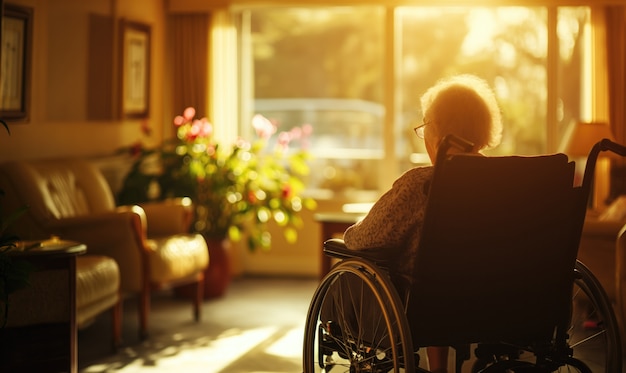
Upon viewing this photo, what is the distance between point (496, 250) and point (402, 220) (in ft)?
0.97

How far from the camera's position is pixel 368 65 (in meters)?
6.64

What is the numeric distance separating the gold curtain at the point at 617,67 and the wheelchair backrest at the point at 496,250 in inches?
137

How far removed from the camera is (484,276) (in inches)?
106

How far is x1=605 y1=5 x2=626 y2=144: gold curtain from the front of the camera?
19.8ft

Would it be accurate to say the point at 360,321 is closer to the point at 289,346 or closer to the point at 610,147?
the point at 610,147

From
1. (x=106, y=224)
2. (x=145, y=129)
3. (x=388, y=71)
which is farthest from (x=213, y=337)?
(x=388, y=71)

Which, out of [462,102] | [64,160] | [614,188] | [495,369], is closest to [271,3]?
[64,160]

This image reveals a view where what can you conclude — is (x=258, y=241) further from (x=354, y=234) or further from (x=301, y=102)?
(x=354, y=234)

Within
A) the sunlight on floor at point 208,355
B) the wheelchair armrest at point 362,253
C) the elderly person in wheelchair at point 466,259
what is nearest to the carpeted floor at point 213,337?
the sunlight on floor at point 208,355

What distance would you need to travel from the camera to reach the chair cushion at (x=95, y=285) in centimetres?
385

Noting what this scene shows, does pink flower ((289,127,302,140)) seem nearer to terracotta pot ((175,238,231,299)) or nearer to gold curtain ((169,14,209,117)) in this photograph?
gold curtain ((169,14,209,117))

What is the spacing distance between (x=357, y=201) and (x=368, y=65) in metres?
1.00

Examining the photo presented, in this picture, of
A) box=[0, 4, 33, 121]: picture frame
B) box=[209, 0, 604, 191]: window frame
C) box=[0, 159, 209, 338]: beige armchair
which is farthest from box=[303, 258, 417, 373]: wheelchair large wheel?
box=[209, 0, 604, 191]: window frame

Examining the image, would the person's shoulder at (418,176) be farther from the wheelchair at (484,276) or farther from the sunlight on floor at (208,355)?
the sunlight on floor at (208,355)
